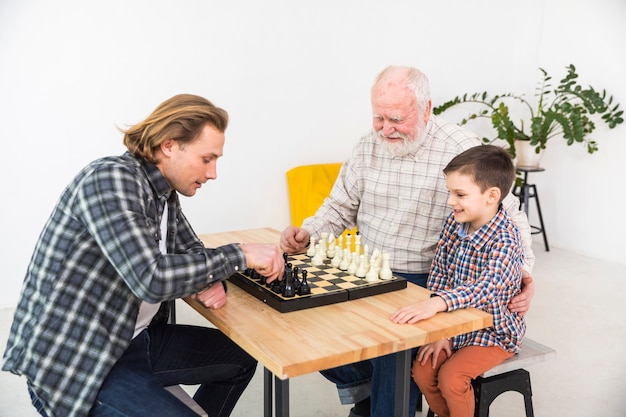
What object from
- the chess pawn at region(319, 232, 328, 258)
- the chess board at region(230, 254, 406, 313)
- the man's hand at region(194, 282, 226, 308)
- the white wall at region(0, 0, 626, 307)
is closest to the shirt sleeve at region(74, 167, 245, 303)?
the man's hand at region(194, 282, 226, 308)

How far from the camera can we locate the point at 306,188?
4.73 m

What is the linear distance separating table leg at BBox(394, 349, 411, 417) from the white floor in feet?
3.40

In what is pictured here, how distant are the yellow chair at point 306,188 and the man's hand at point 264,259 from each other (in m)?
2.74

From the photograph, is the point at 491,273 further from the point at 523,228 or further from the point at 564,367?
the point at 564,367

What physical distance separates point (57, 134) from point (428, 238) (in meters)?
2.66

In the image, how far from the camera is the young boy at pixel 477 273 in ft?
6.88

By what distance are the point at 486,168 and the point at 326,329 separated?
0.86m

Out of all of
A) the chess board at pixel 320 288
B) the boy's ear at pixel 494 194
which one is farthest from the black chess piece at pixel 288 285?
the boy's ear at pixel 494 194

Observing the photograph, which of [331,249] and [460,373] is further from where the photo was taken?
[331,249]

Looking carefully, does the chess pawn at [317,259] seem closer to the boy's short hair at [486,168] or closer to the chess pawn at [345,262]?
the chess pawn at [345,262]

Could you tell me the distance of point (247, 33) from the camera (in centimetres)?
454

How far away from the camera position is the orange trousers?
2.11 m

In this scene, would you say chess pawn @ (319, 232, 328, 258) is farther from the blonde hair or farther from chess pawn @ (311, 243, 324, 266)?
the blonde hair

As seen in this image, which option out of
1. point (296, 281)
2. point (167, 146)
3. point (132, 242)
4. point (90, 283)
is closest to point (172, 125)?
point (167, 146)
